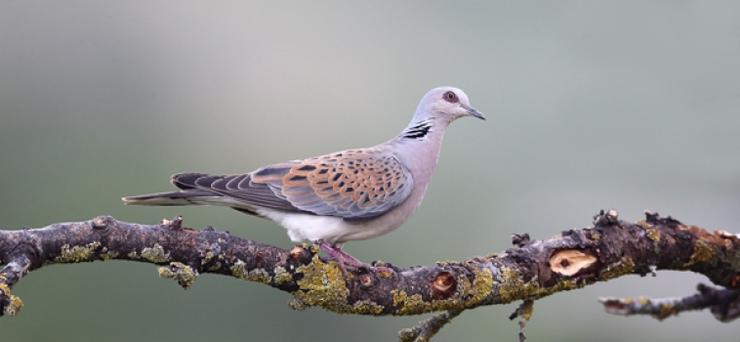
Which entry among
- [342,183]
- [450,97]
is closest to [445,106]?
[450,97]

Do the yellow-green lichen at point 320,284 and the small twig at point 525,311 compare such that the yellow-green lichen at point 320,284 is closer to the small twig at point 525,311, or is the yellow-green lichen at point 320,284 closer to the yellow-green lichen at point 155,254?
the yellow-green lichen at point 155,254

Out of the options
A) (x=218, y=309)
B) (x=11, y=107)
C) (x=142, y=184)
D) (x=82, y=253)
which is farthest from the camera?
(x=11, y=107)

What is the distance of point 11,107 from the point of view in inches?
706

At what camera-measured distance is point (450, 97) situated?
5.77 meters

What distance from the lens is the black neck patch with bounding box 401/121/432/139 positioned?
559 centimetres

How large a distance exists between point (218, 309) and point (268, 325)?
0.95 metres

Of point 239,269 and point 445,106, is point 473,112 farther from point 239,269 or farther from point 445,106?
point 239,269

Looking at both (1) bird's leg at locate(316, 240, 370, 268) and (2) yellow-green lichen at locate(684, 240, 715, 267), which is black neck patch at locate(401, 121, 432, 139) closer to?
(1) bird's leg at locate(316, 240, 370, 268)

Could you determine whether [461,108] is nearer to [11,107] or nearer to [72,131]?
[72,131]

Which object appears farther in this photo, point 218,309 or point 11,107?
point 11,107

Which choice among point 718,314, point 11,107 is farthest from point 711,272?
point 11,107

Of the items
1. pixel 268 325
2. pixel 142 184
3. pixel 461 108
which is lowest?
pixel 268 325

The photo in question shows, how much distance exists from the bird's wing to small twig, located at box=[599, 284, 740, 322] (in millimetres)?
1640

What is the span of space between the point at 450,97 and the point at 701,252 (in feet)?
6.62
